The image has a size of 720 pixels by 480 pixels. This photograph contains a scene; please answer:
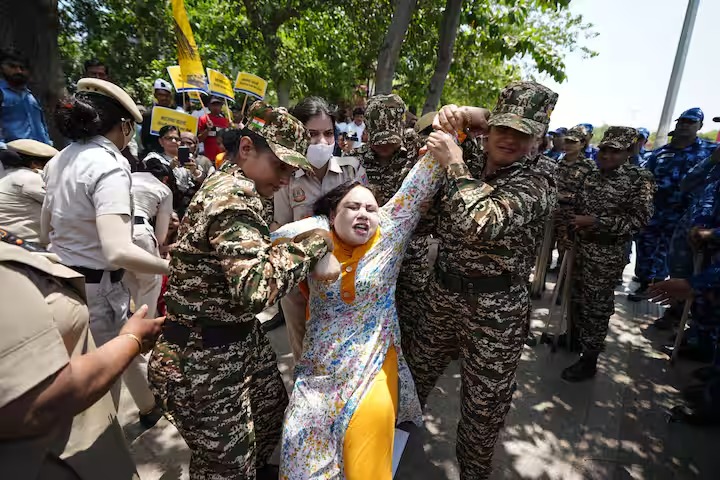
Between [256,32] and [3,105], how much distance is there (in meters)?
6.41

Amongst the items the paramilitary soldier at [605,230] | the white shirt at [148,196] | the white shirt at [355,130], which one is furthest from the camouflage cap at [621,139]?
the white shirt at [355,130]

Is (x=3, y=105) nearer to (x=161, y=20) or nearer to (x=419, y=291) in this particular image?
(x=419, y=291)

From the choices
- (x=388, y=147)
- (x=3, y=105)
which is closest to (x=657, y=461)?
(x=388, y=147)

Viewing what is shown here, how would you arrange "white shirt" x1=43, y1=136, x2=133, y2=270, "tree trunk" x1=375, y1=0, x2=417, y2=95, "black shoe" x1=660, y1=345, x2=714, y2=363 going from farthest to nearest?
"tree trunk" x1=375, y1=0, x2=417, y2=95
"black shoe" x1=660, y1=345, x2=714, y2=363
"white shirt" x1=43, y1=136, x2=133, y2=270

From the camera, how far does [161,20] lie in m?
11.4

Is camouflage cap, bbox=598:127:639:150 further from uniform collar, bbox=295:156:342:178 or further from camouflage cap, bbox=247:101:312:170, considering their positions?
camouflage cap, bbox=247:101:312:170

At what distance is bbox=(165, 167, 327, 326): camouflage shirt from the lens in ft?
4.83

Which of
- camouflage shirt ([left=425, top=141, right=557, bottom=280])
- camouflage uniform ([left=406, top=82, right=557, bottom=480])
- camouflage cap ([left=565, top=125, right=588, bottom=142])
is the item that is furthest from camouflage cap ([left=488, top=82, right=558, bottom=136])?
camouflage cap ([left=565, top=125, right=588, bottom=142])

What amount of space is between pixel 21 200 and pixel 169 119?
8.75 feet

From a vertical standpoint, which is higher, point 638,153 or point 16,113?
point 638,153

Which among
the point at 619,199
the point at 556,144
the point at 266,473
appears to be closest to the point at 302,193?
the point at 266,473

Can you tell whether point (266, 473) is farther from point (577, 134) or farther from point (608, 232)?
point (577, 134)

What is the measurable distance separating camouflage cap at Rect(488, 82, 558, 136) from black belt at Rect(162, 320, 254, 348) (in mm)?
1636

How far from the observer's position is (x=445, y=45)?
5586 millimetres
